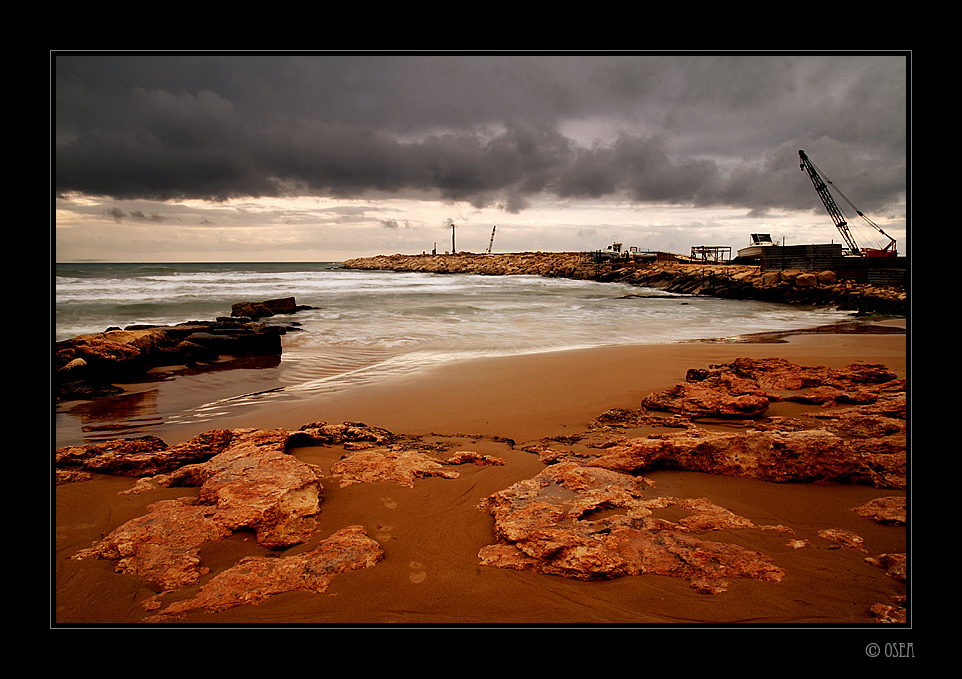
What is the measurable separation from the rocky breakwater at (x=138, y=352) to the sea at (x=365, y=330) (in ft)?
1.75

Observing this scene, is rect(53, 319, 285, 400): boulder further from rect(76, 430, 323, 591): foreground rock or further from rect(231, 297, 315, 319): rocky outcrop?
rect(231, 297, 315, 319): rocky outcrop

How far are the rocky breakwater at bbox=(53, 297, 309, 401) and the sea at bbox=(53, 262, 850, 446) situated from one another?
0.53 metres

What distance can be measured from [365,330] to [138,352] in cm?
608

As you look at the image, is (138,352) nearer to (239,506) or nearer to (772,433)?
(239,506)

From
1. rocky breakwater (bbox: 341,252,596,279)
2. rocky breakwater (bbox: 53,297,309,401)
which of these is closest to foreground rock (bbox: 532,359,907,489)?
rocky breakwater (bbox: 53,297,309,401)

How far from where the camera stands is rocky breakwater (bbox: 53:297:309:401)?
237 inches

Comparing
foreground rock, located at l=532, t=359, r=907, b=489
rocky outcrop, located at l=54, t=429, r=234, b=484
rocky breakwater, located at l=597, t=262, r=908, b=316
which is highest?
rocky breakwater, located at l=597, t=262, r=908, b=316

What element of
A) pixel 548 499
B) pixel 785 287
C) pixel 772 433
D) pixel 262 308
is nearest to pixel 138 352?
pixel 548 499

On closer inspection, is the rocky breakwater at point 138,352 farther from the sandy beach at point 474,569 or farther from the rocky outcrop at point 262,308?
the rocky outcrop at point 262,308

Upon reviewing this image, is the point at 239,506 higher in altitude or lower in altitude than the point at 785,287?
lower

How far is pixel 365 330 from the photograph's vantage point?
1252 centimetres
